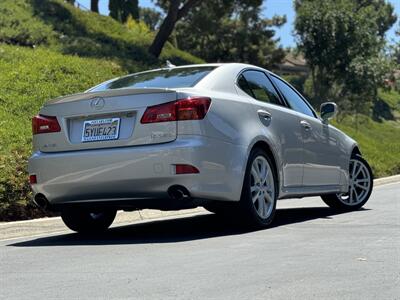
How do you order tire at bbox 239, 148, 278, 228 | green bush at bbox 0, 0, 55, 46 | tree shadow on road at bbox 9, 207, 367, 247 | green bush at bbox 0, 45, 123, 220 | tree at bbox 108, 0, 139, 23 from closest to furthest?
tire at bbox 239, 148, 278, 228 < tree shadow on road at bbox 9, 207, 367, 247 < green bush at bbox 0, 45, 123, 220 < green bush at bbox 0, 0, 55, 46 < tree at bbox 108, 0, 139, 23

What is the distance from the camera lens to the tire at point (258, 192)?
6.35m

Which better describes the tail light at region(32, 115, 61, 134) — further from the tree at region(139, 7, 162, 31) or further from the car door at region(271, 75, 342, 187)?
the tree at region(139, 7, 162, 31)

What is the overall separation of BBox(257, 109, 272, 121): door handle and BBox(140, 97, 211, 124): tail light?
909 mm

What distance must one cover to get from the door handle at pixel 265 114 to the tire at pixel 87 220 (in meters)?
1.86

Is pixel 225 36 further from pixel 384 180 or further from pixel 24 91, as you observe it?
pixel 24 91

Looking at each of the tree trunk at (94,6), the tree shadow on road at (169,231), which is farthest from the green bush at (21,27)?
the tree shadow on road at (169,231)

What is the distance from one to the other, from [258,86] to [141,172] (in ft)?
6.19

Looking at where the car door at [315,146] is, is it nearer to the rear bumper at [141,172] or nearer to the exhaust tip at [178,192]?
the rear bumper at [141,172]

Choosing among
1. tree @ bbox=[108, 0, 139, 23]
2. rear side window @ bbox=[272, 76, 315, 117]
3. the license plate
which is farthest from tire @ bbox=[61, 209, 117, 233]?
tree @ bbox=[108, 0, 139, 23]

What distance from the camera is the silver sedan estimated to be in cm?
595

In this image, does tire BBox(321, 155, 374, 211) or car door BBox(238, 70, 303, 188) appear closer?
car door BBox(238, 70, 303, 188)

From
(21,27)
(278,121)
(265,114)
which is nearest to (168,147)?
(265,114)

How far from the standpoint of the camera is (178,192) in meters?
5.93

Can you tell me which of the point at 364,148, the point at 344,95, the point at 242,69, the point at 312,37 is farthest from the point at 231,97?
the point at 344,95
